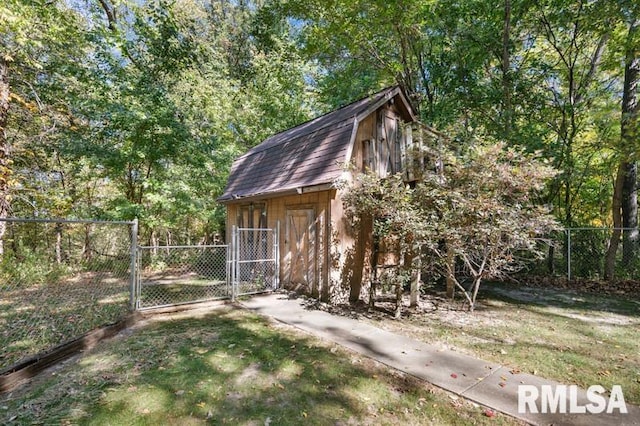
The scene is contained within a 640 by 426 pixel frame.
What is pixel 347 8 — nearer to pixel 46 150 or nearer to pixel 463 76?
pixel 463 76

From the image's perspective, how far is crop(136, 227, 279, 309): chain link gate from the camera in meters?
7.36

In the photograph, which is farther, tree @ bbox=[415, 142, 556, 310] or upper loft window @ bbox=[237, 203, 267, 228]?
upper loft window @ bbox=[237, 203, 267, 228]

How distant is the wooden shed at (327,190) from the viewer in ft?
23.4

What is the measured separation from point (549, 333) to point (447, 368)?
268cm

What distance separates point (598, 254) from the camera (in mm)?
9578

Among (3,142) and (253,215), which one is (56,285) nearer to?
(3,142)

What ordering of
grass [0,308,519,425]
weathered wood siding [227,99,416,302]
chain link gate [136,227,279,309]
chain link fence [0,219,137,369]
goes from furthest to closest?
chain link gate [136,227,279,309]
weathered wood siding [227,99,416,302]
chain link fence [0,219,137,369]
grass [0,308,519,425]

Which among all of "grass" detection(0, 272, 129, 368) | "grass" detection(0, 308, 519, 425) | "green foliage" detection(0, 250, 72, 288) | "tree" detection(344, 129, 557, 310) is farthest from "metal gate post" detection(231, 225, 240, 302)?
"green foliage" detection(0, 250, 72, 288)

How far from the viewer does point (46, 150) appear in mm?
10586

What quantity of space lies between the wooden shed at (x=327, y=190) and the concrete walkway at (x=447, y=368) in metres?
1.53

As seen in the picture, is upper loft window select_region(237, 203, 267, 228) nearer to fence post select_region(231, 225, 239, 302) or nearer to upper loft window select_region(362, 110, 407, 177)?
fence post select_region(231, 225, 239, 302)

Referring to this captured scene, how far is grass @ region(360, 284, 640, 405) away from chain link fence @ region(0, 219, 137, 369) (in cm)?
550

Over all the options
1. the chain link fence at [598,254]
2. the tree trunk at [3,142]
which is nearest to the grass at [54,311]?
the tree trunk at [3,142]

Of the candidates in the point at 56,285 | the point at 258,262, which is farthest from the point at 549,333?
the point at 56,285
